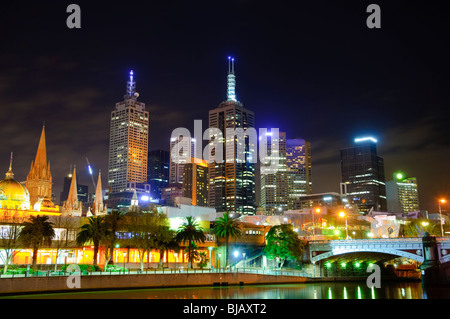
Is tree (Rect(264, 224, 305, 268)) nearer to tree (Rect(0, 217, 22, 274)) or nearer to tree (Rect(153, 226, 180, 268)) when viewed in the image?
tree (Rect(153, 226, 180, 268))

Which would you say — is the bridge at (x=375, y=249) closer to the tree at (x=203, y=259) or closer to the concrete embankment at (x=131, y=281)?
the concrete embankment at (x=131, y=281)

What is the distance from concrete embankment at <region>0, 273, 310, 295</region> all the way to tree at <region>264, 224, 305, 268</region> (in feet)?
22.2

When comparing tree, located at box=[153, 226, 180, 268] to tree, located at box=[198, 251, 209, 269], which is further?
tree, located at box=[198, 251, 209, 269]

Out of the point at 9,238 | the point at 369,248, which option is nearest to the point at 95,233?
the point at 9,238

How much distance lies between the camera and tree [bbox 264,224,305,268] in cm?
10231

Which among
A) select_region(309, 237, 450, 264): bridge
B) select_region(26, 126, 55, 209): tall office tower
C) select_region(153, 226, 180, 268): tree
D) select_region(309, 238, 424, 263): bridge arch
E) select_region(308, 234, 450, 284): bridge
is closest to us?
select_region(308, 234, 450, 284): bridge

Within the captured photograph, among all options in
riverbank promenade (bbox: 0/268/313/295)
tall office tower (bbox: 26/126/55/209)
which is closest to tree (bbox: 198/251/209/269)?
riverbank promenade (bbox: 0/268/313/295)

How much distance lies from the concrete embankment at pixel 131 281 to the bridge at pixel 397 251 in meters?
10.5

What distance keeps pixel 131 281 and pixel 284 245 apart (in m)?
40.4

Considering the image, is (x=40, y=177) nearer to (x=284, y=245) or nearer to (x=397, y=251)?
(x=284, y=245)

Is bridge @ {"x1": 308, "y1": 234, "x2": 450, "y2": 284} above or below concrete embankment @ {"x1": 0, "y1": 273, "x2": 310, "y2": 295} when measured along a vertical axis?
above

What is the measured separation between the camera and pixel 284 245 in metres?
102

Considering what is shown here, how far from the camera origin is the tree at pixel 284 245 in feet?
336
